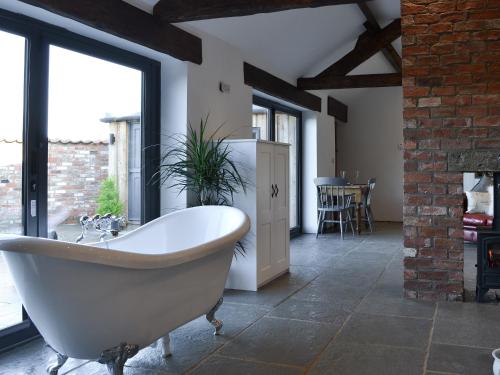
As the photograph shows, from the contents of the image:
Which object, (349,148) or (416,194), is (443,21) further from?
(349,148)

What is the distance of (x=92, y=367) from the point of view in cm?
268

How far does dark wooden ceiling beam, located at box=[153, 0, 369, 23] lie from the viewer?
3604 mm

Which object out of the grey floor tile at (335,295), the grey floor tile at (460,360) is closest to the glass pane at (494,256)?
the grey floor tile at (335,295)

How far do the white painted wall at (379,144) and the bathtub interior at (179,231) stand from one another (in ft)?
23.2

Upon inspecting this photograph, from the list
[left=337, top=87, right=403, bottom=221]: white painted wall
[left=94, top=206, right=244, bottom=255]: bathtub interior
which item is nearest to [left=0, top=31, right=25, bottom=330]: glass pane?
[left=94, top=206, right=244, bottom=255]: bathtub interior

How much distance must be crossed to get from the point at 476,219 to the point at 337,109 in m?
3.65

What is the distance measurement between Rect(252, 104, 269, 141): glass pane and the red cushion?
9.63 feet

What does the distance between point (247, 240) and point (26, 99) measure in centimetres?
208

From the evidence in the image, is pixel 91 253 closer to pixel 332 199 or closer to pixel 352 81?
pixel 352 81

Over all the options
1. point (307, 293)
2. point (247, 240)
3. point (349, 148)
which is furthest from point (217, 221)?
point (349, 148)

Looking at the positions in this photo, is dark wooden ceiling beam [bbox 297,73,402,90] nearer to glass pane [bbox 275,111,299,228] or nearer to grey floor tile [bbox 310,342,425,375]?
glass pane [bbox 275,111,299,228]

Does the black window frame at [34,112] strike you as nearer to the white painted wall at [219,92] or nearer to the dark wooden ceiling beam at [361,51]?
the white painted wall at [219,92]

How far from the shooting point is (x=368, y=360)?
271 cm

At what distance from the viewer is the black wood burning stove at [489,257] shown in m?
3.78
